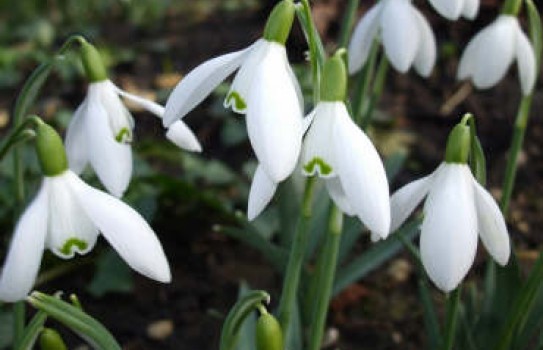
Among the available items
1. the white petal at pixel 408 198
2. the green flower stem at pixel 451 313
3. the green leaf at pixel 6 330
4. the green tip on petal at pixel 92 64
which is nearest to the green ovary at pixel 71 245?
the green tip on petal at pixel 92 64

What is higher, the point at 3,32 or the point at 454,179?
the point at 454,179

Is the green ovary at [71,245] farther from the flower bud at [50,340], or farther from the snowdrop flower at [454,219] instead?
the snowdrop flower at [454,219]

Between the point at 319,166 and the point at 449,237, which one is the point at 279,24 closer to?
the point at 319,166

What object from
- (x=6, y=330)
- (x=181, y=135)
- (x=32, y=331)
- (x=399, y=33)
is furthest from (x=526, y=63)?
(x=6, y=330)

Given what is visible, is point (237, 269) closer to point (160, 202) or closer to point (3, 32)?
point (160, 202)

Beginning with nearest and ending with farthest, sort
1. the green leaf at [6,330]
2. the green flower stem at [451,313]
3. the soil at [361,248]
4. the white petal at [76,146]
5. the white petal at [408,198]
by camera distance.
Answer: the white petal at [408,198], the green flower stem at [451,313], the white petal at [76,146], the green leaf at [6,330], the soil at [361,248]

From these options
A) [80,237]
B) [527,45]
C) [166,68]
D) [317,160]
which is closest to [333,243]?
[317,160]
